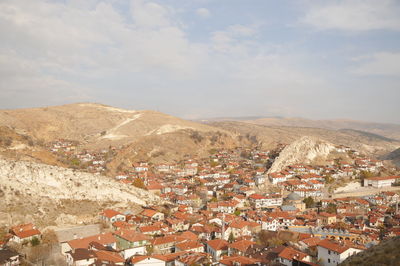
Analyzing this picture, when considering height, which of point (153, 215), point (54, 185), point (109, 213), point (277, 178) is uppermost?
point (54, 185)

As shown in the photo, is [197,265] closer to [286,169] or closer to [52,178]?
[52,178]

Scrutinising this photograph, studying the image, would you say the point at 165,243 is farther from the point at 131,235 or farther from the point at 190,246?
the point at 131,235

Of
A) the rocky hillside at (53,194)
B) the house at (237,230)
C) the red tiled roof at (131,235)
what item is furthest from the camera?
the house at (237,230)

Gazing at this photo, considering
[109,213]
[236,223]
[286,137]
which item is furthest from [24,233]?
[286,137]

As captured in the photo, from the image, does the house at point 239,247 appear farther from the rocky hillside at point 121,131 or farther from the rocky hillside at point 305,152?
the rocky hillside at point 121,131

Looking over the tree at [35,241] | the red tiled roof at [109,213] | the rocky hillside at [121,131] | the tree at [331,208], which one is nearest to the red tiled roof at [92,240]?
the tree at [35,241]

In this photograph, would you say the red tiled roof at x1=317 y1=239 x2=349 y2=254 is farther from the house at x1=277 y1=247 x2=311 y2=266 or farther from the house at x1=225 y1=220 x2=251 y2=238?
the house at x1=225 y1=220 x2=251 y2=238

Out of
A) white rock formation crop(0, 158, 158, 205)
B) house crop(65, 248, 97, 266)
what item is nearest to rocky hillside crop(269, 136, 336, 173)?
white rock formation crop(0, 158, 158, 205)

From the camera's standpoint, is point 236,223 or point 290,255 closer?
point 290,255
